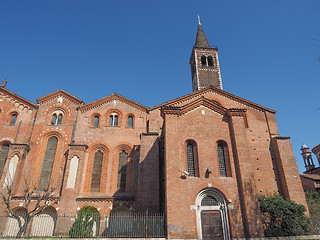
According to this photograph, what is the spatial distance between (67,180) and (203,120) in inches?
483

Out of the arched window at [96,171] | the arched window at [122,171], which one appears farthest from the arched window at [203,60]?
the arched window at [96,171]

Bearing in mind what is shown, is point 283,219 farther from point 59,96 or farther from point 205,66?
point 205,66

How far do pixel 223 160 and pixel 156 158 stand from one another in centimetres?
579

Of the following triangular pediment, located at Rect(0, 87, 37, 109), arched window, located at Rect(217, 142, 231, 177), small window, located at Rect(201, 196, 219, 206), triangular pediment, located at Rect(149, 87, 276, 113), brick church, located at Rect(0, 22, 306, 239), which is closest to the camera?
brick church, located at Rect(0, 22, 306, 239)

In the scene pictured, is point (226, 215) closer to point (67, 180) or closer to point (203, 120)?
point (203, 120)

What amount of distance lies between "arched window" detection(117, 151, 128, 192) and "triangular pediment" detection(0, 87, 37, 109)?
10496 mm

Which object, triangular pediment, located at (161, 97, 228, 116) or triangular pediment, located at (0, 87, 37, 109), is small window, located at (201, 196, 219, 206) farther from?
triangular pediment, located at (0, 87, 37, 109)

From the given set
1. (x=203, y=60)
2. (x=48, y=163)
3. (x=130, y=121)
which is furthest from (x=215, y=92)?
(x=48, y=163)

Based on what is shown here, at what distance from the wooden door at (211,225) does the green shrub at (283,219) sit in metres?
3.32

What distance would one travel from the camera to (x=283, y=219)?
603 inches

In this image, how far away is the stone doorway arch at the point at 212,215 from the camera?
45.2 feet

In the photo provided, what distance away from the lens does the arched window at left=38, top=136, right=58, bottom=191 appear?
68.5 ft

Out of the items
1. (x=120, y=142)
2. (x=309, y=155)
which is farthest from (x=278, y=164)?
(x=309, y=155)

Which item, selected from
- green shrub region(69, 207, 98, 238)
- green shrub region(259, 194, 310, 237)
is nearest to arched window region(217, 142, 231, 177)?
green shrub region(259, 194, 310, 237)
